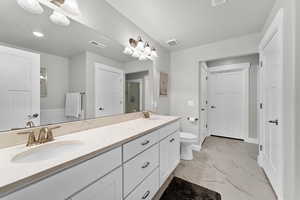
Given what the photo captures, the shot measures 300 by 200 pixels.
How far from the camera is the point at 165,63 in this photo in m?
2.92

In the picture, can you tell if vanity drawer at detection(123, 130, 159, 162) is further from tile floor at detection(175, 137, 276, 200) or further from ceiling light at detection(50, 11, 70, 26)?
ceiling light at detection(50, 11, 70, 26)

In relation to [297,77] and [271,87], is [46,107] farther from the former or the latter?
[271,87]

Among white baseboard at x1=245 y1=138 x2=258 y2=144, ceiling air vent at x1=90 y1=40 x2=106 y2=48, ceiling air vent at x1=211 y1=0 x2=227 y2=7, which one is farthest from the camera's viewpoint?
white baseboard at x1=245 y1=138 x2=258 y2=144

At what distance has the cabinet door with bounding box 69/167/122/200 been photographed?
2.31 feet

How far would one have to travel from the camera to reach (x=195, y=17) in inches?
72.8

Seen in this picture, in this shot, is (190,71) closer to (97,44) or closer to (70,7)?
(97,44)

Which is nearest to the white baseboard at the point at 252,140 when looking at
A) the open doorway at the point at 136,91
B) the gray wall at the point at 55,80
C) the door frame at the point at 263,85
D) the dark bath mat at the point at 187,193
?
the door frame at the point at 263,85

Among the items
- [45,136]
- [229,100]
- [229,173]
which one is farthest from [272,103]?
[45,136]

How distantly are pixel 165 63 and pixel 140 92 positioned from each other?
1156mm

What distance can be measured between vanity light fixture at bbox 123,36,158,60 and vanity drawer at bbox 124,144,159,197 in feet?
4.54

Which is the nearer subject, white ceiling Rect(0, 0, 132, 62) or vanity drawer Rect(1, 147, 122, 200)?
vanity drawer Rect(1, 147, 122, 200)

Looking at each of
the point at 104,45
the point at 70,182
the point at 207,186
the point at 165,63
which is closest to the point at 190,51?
the point at 165,63

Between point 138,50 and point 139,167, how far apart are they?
5.48 ft

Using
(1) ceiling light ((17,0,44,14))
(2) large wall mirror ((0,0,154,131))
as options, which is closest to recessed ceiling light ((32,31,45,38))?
(2) large wall mirror ((0,0,154,131))
